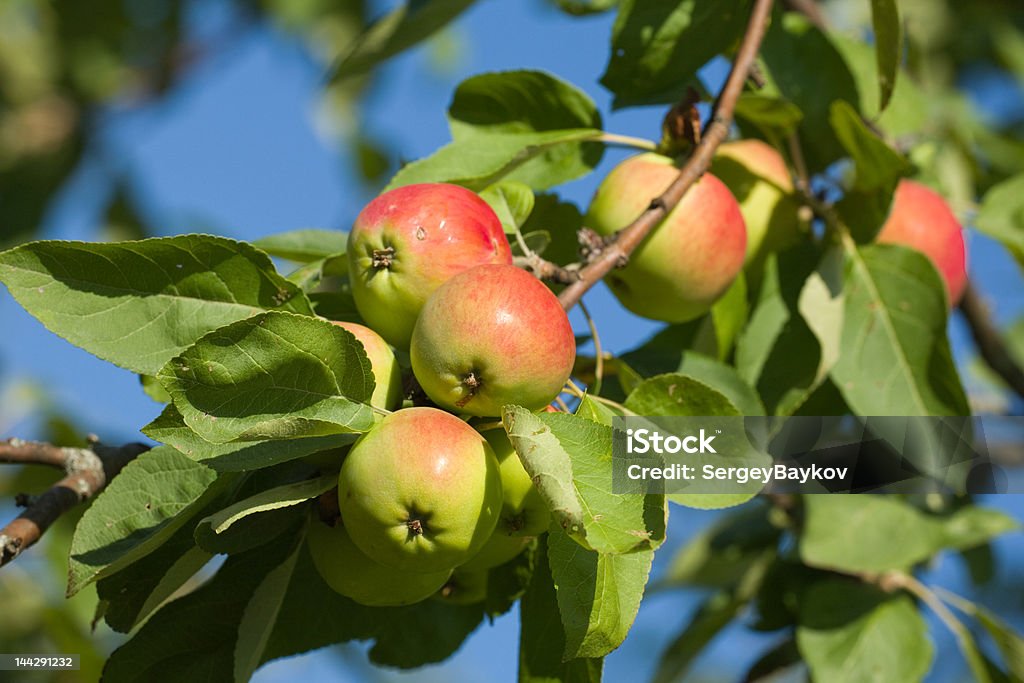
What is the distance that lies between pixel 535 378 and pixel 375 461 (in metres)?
0.20

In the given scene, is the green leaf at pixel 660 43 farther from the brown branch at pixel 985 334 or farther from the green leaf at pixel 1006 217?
the brown branch at pixel 985 334

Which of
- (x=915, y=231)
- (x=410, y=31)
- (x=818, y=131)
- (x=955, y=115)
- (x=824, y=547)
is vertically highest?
(x=410, y=31)

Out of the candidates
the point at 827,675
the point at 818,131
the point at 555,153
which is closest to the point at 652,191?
the point at 555,153

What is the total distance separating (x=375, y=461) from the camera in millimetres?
1093

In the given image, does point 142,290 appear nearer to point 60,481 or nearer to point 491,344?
point 60,481

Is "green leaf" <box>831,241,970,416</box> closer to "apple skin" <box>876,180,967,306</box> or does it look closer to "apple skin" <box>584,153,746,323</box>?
"apple skin" <box>876,180,967,306</box>

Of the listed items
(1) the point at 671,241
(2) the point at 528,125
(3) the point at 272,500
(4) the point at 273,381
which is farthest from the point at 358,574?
(2) the point at 528,125

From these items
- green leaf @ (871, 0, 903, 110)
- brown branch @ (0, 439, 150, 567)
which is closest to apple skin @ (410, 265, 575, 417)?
brown branch @ (0, 439, 150, 567)

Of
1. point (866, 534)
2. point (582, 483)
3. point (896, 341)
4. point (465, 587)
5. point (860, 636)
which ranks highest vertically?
point (582, 483)

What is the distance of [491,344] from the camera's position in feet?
3.67

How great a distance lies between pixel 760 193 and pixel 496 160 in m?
0.49

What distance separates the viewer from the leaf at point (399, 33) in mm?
1870

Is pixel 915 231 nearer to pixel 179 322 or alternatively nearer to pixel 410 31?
pixel 410 31

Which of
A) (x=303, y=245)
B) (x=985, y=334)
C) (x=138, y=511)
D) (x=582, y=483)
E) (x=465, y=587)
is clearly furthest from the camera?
(x=985, y=334)
